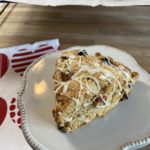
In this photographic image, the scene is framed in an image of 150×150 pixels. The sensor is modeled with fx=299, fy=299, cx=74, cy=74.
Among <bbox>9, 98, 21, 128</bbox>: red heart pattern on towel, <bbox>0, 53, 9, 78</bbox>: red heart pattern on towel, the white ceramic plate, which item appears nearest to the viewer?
the white ceramic plate

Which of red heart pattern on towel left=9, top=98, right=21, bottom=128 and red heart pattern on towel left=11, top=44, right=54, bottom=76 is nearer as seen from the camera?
red heart pattern on towel left=9, top=98, right=21, bottom=128

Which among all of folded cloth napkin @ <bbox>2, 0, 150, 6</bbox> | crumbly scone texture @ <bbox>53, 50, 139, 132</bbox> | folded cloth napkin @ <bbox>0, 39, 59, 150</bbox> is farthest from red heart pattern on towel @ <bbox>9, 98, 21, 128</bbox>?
folded cloth napkin @ <bbox>2, 0, 150, 6</bbox>

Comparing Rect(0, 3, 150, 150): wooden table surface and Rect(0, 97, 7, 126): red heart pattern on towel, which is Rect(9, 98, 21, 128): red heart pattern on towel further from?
Rect(0, 3, 150, 150): wooden table surface

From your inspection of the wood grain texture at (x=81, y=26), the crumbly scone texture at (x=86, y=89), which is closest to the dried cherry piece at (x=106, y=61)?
the crumbly scone texture at (x=86, y=89)

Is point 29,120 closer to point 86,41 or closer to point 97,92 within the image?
point 97,92

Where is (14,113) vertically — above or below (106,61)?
below

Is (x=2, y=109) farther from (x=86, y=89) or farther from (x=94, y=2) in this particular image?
(x=94, y=2)

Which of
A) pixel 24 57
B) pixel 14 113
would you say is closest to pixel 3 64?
pixel 24 57

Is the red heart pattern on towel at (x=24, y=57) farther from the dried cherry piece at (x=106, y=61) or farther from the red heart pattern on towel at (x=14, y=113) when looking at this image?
the dried cherry piece at (x=106, y=61)
